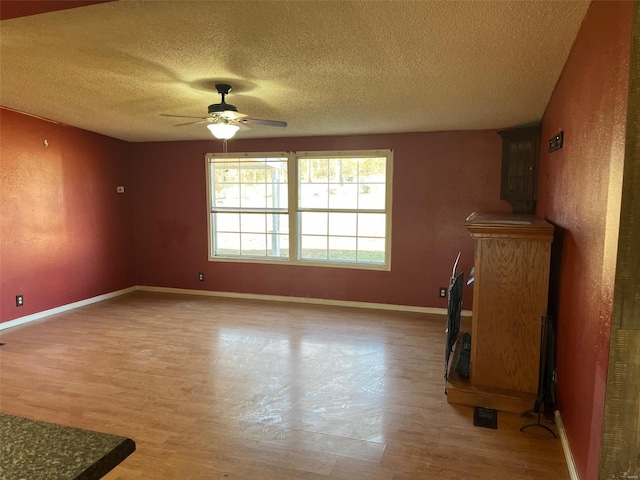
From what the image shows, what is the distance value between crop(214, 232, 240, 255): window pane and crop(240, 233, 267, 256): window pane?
10 cm

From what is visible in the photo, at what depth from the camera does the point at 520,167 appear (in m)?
4.43

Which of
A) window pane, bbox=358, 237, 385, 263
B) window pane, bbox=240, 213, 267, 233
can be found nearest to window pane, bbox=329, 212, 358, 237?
window pane, bbox=358, 237, 385, 263

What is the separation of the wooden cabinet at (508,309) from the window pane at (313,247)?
9.79 ft

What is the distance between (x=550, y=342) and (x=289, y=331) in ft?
8.47

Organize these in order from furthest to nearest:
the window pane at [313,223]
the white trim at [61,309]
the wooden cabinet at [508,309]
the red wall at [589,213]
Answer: the window pane at [313,223], the white trim at [61,309], the wooden cabinet at [508,309], the red wall at [589,213]

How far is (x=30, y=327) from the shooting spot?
14.5 ft

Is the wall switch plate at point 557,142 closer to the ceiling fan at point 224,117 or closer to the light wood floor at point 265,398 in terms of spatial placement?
the light wood floor at point 265,398

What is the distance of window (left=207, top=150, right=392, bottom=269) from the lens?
5.22 meters

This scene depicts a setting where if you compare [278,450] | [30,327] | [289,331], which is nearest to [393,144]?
[289,331]

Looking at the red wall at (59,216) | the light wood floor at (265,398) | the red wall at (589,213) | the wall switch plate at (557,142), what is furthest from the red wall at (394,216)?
the red wall at (589,213)

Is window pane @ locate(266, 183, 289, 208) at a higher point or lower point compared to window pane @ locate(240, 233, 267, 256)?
higher

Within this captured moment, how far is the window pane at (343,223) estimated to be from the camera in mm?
5328

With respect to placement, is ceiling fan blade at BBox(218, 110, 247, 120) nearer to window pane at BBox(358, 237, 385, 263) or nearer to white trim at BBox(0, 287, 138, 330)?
window pane at BBox(358, 237, 385, 263)

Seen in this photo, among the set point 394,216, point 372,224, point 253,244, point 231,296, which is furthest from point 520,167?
point 231,296
